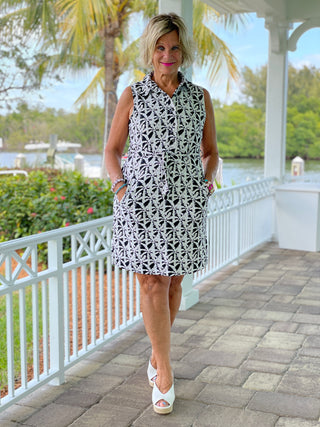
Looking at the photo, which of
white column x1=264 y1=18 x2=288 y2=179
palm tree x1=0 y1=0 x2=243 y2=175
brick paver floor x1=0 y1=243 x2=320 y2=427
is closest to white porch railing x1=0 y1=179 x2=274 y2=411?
brick paver floor x1=0 y1=243 x2=320 y2=427

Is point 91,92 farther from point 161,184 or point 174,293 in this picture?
point 161,184

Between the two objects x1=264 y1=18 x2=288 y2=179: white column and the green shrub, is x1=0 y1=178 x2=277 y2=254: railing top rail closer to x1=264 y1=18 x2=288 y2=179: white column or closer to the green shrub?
the green shrub

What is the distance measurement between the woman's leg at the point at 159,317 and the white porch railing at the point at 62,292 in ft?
1.43

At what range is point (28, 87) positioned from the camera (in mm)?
14898

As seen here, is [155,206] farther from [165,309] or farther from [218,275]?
[218,275]

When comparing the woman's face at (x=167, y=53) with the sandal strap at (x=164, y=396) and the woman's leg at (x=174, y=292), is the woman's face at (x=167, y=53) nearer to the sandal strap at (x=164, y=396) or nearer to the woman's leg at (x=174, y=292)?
the woman's leg at (x=174, y=292)

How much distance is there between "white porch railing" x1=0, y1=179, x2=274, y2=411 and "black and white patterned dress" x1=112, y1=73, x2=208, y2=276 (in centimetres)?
40

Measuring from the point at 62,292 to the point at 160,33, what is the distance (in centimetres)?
125

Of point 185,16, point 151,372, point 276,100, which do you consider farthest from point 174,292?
point 276,100

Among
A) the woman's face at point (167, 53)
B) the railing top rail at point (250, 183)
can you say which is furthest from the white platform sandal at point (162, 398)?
the railing top rail at point (250, 183)

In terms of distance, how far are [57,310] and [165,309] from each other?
56cm

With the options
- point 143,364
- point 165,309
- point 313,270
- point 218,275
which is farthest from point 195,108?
point 313,270

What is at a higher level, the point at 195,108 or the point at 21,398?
the point at 195,108

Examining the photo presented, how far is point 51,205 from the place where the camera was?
6016 mm
